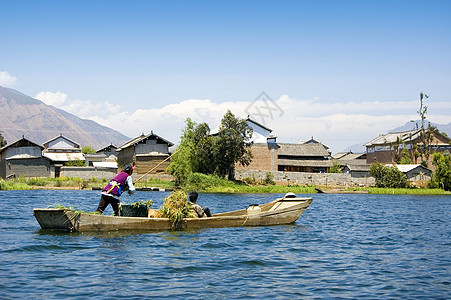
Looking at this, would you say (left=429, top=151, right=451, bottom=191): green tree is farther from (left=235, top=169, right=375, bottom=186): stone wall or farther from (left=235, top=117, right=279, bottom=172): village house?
(left=235, top=117, right=279, bottom=172): village house

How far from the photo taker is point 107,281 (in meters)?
8.95

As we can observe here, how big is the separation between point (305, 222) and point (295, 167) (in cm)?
4898

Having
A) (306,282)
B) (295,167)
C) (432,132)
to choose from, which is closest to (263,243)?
(306,282)

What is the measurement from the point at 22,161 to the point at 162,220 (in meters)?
45.6

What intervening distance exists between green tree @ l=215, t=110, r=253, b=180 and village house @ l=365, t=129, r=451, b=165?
2894 centimetres

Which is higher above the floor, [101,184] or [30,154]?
[30,154]

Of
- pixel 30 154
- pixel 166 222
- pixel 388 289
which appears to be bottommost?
pixel 388 289

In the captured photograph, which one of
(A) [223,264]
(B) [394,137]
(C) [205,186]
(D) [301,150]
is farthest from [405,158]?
(A) [223,264]

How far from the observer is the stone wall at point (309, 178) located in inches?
2184

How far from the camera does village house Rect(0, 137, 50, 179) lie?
54.0 m

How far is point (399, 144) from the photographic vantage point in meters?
69.1

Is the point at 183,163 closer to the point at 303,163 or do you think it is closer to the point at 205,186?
the point at 205,186

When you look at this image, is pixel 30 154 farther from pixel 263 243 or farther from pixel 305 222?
pixel 263 243

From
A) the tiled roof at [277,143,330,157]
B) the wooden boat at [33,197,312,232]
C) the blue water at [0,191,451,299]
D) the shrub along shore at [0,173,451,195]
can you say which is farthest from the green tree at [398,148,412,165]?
the wooden boat at [33,197,312,232]
